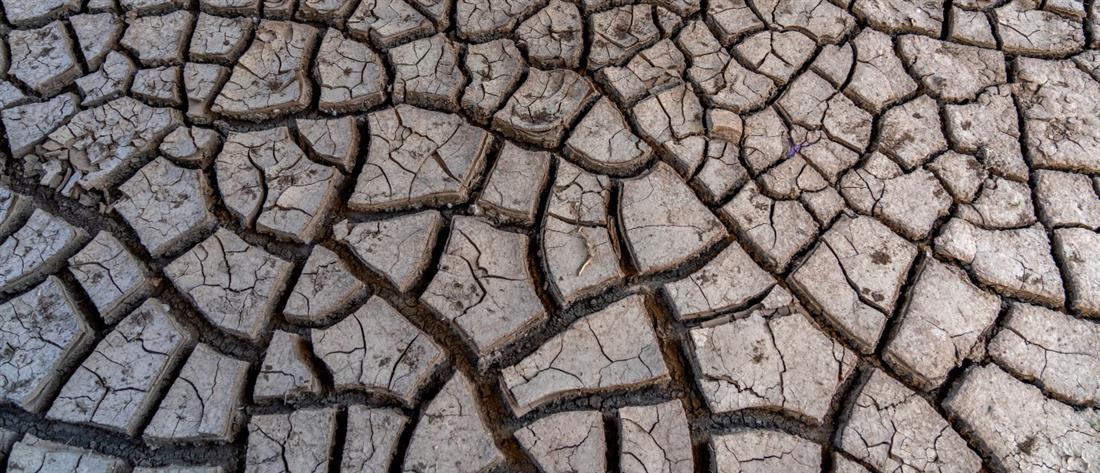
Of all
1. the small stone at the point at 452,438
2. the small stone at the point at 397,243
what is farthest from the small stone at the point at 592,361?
the small stone at the point at 397,243

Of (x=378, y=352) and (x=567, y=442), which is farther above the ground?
(x=378, y=352)

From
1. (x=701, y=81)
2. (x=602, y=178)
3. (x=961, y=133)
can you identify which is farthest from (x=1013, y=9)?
(x=602, y=178)

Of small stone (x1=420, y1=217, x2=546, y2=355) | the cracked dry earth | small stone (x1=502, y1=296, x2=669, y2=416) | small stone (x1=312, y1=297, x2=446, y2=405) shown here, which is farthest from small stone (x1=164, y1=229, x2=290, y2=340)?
small stone (x1=502, y1=296, x2=669, y2=416)

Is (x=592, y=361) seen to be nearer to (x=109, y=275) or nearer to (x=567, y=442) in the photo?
(x=567, y=442)

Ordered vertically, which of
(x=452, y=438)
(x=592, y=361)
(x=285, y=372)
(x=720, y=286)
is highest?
(x=720, y=286)

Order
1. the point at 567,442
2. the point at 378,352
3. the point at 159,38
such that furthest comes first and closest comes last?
the point at 159,38 → the point at 378,352 → the point at 567,442

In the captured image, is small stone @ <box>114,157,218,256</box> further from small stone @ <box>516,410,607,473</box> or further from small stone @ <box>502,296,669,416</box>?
small stone @ <box>516,410,607,473</box>

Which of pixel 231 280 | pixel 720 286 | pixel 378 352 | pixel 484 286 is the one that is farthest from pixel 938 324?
pixel 231 280
